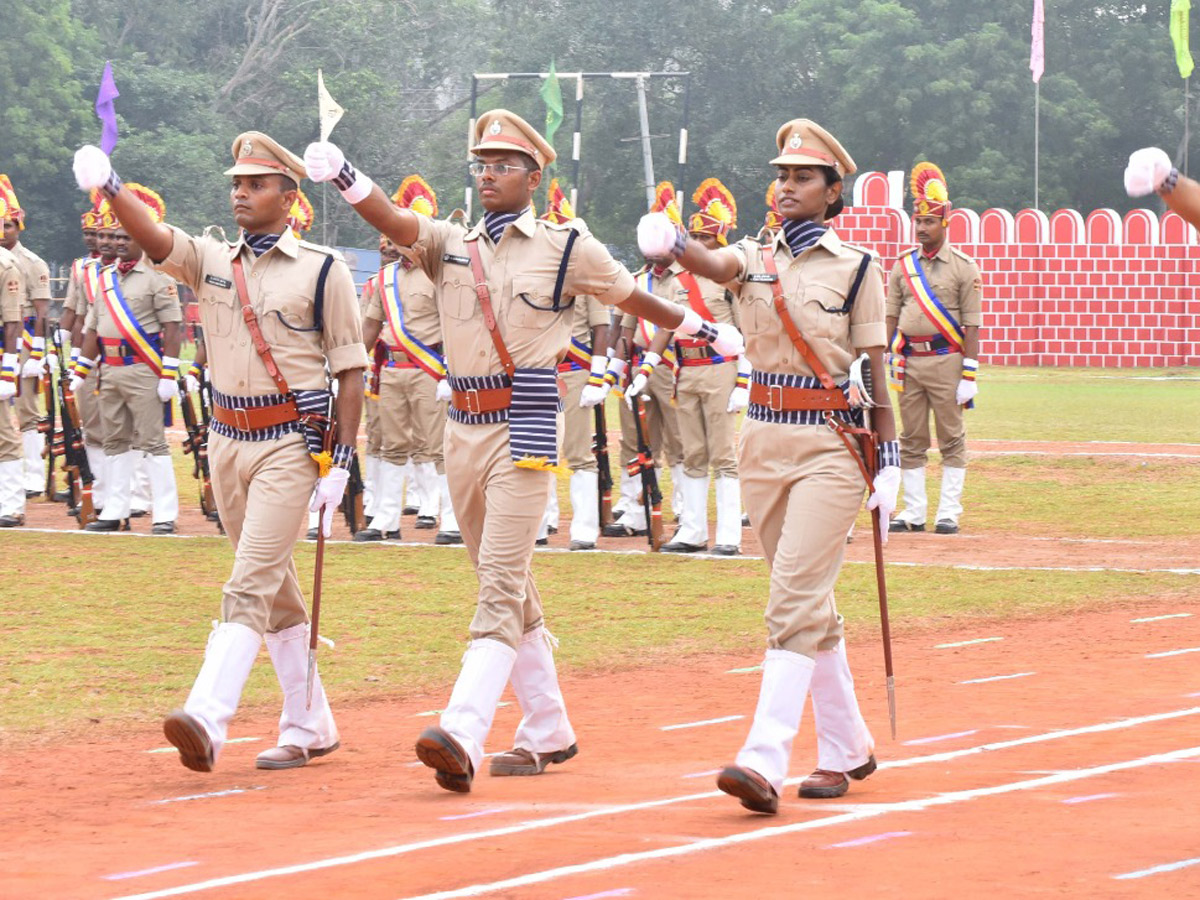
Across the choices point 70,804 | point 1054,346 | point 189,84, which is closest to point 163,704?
point 70,804

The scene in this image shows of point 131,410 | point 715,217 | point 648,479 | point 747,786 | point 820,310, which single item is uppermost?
point 715,217

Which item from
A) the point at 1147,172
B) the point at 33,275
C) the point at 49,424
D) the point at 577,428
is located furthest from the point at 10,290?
the point at 1147,172

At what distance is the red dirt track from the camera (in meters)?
6.21

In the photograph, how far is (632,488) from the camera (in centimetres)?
1684

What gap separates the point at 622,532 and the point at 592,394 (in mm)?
2140

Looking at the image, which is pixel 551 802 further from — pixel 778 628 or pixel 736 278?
pixel 736 278

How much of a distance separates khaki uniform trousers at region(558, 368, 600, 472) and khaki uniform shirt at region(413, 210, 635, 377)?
7.17m

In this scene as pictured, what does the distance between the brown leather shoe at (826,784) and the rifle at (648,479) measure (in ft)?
26.2

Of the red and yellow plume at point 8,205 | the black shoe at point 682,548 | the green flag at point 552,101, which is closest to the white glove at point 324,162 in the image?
the black shoe at point 682,548

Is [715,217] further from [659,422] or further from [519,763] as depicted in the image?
[519,763]

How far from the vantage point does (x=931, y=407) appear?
17.1 m

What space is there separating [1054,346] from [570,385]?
33058 mm

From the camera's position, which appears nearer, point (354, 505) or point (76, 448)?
point (354, 505)

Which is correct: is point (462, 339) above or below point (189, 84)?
below
